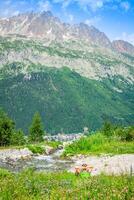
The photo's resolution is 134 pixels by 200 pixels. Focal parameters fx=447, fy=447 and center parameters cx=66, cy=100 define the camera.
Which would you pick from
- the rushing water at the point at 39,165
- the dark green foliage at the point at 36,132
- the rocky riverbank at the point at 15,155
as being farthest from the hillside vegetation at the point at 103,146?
the dark green foliage at the point at 36,132

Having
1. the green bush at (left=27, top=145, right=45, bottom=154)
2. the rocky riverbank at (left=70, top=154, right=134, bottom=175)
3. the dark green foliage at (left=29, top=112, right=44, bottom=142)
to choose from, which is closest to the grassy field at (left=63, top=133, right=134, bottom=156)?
the rocky riverbank at (left=70, top=154, right=134, bottom=175)

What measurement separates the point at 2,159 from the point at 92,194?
174 feet

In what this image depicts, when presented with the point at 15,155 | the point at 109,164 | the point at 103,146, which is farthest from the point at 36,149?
the point at 109,164

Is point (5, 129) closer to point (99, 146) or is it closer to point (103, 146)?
point (99, 146)

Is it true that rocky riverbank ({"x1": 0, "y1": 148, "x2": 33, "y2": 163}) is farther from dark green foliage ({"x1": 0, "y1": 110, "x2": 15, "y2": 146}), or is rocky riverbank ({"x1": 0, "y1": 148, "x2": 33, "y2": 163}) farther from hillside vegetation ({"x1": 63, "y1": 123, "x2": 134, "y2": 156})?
dark green foliage ({"x1": 0, "y1": 110, "x2": 15, "y2": 146})

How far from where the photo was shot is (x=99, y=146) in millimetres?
75125

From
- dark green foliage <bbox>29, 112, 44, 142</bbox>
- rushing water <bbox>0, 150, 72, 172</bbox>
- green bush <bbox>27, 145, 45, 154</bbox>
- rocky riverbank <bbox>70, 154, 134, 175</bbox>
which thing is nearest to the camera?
rocky riverbank <bbox>70, 154, 134, 175</bbox>

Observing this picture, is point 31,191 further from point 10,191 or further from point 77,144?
point 77,144

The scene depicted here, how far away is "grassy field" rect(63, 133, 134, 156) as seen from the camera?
6975cm

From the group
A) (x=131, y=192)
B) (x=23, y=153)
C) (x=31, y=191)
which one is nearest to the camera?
(x=131, y=192)

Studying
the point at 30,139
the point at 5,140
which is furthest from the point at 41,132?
the point at 5,140

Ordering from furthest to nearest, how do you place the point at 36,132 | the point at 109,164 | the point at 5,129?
the point at 36,132 < the point at 5,129 < the point at 109,164

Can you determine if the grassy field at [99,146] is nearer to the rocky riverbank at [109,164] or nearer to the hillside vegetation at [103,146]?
the hillside vegetation at [103,146]

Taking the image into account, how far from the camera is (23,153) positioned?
75438mm
